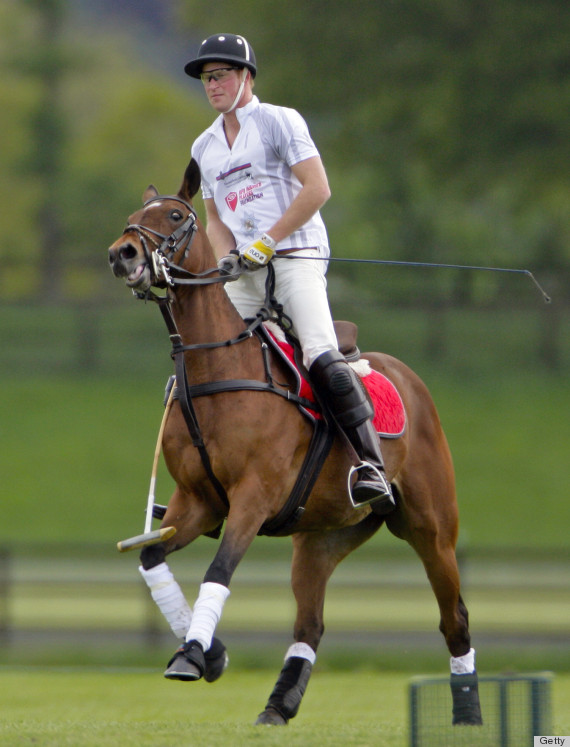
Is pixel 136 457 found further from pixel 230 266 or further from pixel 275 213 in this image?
pixel 230 266

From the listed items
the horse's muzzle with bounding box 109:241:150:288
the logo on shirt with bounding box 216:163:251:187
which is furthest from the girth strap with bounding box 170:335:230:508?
the logo on shirt with bounding box 216:163:251:187

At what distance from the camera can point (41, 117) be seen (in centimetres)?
4000

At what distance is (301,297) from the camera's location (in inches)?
279

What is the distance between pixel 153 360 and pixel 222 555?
24.7 m

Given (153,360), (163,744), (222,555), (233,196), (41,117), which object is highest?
(41,117)

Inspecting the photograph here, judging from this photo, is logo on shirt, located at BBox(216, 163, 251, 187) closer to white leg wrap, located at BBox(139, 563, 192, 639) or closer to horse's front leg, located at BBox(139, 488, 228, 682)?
horse's front leg, located at BBox(139, 488, 228, 682)

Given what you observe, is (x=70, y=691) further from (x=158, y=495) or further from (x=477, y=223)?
(x=477, y=223)

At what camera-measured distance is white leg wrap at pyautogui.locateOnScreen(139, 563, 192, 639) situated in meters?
6.50

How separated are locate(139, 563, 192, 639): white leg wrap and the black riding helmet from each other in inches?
101

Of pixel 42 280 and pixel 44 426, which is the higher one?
pixel 42 280

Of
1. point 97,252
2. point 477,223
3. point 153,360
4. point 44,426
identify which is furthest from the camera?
point 97,252

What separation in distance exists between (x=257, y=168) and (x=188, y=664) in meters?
2.67

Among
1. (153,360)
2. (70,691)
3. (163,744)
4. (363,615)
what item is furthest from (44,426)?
(163,744)

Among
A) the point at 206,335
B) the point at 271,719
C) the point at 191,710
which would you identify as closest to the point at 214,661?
the point at 271,719
